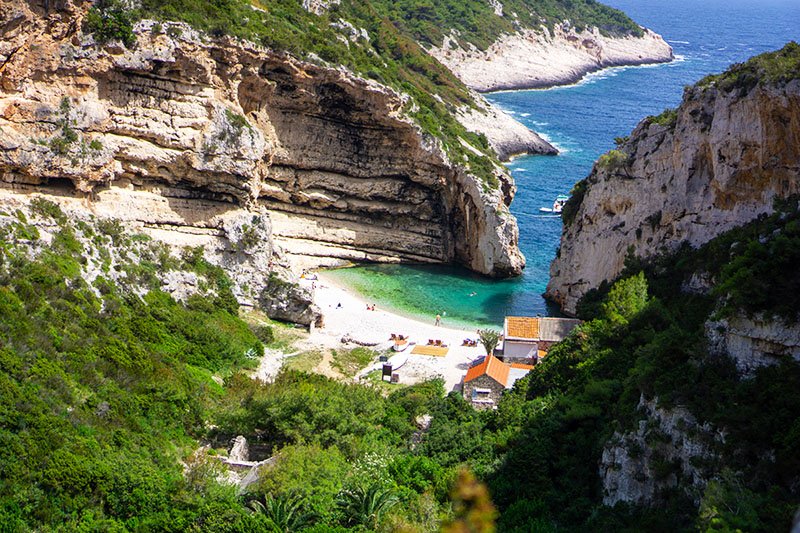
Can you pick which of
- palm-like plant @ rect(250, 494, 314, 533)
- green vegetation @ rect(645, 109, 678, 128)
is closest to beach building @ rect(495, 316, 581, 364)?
green vegetation @ rect(645, 109, 678, 128)

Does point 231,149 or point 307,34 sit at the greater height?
point 307,34

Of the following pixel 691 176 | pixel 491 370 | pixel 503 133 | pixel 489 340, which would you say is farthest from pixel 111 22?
pixel 503 133

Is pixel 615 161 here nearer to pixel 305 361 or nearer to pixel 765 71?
pixel 765 71

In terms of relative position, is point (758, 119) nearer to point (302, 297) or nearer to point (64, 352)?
point (302, 297)

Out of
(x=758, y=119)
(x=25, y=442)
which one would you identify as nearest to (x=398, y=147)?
(x=758, y=119)

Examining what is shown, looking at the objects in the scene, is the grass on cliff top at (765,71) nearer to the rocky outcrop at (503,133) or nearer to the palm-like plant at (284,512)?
the palm-like plant at (284,512)

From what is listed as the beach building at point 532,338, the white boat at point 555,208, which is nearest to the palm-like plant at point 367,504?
the beach building at point 532,338
